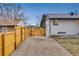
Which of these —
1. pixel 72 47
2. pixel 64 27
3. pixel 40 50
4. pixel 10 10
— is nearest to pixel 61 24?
pixel 64 27

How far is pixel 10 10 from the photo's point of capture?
1342 cm

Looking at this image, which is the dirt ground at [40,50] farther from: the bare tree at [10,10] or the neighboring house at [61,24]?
the neighboring house at [61,24]

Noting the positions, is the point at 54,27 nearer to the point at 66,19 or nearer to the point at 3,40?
the point at 66,19

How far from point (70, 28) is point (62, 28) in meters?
0.72

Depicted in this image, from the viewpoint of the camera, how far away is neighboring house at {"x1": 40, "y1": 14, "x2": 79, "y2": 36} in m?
15.6

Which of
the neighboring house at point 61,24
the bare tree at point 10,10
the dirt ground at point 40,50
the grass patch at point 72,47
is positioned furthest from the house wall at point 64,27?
the dirt ground at point 40,50

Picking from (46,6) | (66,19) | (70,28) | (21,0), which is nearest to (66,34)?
(70,28)

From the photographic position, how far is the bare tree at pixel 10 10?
1301 centimetres

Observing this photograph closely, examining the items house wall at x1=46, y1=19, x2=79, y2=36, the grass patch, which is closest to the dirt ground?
the grass patch

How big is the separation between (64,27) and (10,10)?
14.6ft

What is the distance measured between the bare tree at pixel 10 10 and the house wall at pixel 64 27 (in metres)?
3.56

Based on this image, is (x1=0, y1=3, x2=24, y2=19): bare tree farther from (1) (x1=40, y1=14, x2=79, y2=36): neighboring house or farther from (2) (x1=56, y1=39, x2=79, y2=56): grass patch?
(2) (x1=56, y1=39, x2=79, y2=56): grass patch

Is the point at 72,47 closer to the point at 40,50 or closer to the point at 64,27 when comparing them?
the point at 40,50

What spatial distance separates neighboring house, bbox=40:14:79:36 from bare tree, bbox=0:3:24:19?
2802mm
